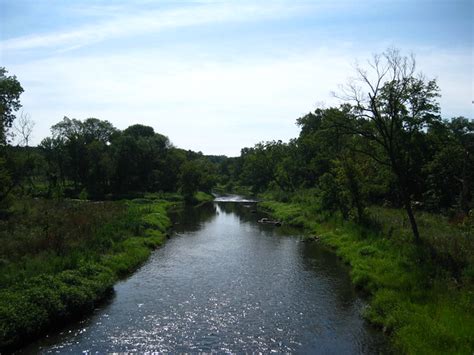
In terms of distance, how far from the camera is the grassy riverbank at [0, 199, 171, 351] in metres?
16.2

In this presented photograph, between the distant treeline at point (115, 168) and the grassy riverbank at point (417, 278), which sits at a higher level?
the distant treeline at point (115, 168)

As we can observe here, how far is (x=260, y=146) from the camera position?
105750 millimetres

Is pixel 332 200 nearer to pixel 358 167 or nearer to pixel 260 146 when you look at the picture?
pixel 358 167

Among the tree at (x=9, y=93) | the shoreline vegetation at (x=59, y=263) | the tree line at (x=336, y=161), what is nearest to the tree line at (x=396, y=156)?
the tree line at (x=336, y=161)

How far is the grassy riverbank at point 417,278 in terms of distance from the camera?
15.4 metres

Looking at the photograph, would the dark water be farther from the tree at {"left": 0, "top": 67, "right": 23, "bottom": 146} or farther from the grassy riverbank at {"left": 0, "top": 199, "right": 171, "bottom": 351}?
the tree at {"left": 0, "top": 67, "right": 23, "bottom": 146}

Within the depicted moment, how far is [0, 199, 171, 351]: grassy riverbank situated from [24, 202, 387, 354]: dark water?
95cm

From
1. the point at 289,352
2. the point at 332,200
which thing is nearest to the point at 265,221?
the point at 332,200

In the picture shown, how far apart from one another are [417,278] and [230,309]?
34.6 feet

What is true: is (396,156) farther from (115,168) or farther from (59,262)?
(115,168)

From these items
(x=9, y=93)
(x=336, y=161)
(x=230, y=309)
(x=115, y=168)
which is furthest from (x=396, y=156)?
(x=115, y=168)

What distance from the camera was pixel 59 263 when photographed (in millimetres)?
21375

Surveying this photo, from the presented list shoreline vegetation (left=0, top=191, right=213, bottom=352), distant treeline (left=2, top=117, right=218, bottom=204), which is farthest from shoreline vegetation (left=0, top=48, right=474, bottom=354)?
distant treeline (left=2, top=117, right=218, bottom=204)

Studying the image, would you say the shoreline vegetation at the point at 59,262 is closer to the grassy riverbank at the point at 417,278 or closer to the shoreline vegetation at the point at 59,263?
the shoreline vegetation at the point at 59,263
